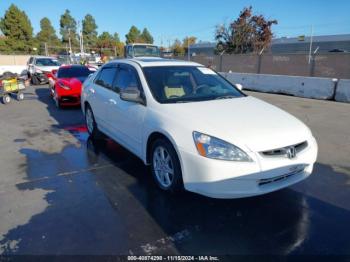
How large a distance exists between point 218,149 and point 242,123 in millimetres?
516

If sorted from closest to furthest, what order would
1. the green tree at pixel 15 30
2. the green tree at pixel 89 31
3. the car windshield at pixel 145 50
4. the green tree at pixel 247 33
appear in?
the car windshield at pixel 145 50
the green tree at pixel 247 33
the green tree at pixel 15 30
the green tree at pixel 89 31

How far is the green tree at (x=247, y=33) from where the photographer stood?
112ft

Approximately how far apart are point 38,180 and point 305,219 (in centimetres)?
354

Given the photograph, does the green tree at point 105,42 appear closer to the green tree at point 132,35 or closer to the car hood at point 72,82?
the green tree at point 132,35

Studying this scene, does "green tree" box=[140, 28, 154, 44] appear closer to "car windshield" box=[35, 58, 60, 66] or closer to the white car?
"car windshield" box=[35, 58, 60, 66]

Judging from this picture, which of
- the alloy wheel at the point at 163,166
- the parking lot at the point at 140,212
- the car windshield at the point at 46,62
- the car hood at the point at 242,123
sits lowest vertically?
the parking lot at the point at 140,212

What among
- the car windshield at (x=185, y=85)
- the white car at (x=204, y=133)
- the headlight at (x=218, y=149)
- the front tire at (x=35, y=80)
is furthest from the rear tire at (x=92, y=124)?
the front tire at (x=35, y=80)

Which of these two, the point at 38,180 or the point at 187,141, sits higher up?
the point at 187,141

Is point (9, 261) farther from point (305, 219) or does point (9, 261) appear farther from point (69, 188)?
point (305, 219)

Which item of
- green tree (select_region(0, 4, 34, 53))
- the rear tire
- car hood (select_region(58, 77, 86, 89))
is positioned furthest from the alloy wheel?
green tree (select_region(0, 4, 34, 53))

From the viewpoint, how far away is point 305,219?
129 inches

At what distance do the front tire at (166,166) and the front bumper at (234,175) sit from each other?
0.57 feet

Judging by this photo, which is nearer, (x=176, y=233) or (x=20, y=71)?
(x=176, y=233)

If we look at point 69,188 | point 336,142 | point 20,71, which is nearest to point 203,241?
point 69,188
